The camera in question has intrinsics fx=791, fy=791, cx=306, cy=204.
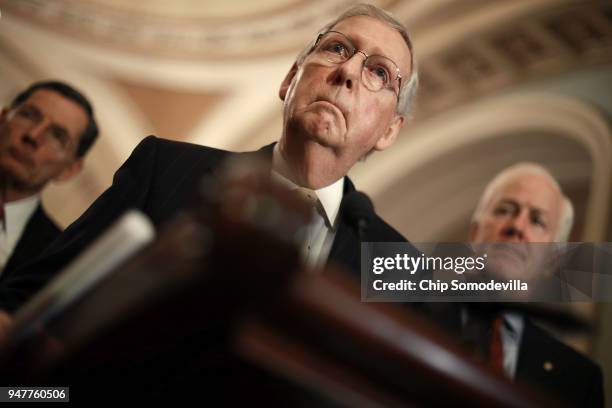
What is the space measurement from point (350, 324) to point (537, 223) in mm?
2403

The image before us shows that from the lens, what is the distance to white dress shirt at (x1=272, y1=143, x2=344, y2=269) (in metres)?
1.56

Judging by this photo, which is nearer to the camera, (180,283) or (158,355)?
(180,283)

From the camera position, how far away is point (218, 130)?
716 centimetres

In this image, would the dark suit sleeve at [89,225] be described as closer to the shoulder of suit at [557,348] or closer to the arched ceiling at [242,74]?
the shoulder of suit at [557,348]

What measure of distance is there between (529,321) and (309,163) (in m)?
1.19

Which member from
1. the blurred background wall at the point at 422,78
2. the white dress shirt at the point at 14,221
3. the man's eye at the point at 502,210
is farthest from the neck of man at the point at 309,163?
the blurred background wall at the point at 422,78

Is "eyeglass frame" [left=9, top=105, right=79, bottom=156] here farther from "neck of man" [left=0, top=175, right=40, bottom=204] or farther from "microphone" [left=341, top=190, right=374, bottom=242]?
"microphone" [left=341, top=190, right=374, bottom=242]

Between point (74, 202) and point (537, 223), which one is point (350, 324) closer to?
point (537, 223)

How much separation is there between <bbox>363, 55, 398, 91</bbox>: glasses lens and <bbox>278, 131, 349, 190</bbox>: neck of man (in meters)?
0.20

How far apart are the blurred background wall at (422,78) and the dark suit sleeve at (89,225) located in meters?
3.20

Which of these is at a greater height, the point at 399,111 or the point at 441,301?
the point at 399,111

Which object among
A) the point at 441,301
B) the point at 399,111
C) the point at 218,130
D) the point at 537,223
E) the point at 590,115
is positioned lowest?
the point at 441,301

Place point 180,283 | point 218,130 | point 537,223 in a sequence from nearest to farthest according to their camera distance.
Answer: point 180,283, point 537,223, point 218,130

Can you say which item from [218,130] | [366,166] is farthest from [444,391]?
[218,130]
